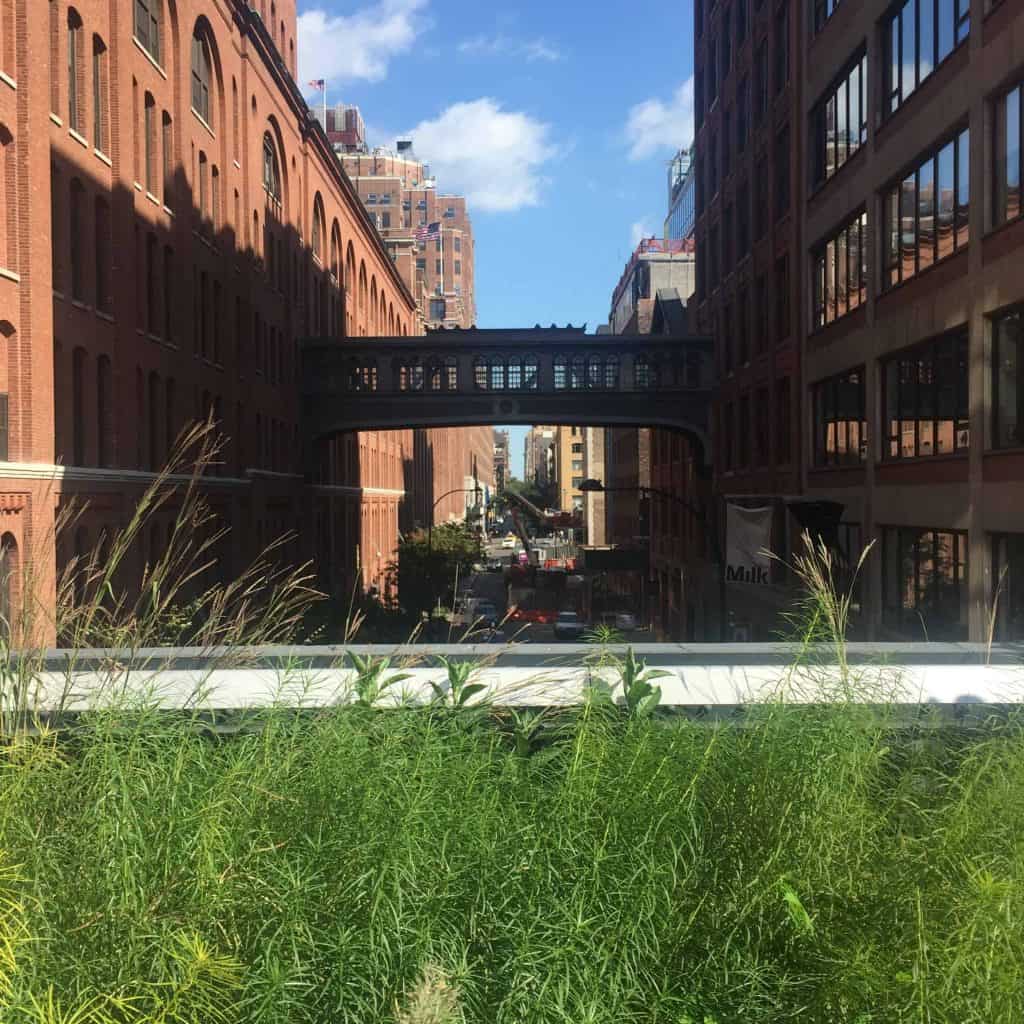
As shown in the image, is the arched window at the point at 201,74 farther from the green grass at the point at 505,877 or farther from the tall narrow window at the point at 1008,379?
the green grass at the point at 505,877

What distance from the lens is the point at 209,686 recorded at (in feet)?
15.3

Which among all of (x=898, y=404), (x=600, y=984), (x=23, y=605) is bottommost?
(x=600, y=984)

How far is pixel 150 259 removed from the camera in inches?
1173

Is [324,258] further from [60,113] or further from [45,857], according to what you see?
[45,857]

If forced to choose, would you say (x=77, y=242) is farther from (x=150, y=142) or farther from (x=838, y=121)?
(x=838, y=121)

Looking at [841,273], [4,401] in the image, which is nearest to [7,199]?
[4,401]

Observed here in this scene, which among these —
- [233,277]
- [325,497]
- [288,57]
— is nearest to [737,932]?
[233,277]

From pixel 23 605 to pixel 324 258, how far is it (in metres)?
56.8

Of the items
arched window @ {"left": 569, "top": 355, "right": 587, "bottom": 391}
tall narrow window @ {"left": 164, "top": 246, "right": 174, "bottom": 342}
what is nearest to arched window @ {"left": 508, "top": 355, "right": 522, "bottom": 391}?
arched window @ {"left": 569, "top": 355, "right": 587, "bottom": 391}

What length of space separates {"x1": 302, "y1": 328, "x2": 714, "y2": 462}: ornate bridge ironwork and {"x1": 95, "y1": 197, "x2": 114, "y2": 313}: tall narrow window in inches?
837

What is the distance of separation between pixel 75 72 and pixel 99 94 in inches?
65.6

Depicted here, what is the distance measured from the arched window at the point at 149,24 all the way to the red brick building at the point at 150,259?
0.09 metres

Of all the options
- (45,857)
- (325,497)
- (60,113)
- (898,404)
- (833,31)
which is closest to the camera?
(45,857)

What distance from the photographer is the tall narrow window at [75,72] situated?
24.0 meters
